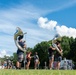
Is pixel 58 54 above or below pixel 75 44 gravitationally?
below

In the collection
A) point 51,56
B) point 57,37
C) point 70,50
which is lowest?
point 51,56

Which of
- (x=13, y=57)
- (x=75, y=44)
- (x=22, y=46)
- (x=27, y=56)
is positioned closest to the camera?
(x=22, y=46)

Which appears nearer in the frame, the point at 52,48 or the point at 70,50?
the point at 52,48

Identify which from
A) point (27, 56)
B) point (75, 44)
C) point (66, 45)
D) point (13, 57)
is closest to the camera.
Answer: point (27, 56)

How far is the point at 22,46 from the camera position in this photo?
51.0 feet

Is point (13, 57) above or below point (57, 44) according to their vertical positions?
above

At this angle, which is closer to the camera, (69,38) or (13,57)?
(69,38)

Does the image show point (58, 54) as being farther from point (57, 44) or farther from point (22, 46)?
point (22, 46)

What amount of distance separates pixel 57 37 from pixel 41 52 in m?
89.9

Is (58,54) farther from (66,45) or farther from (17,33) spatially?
(66,45)

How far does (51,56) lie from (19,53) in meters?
1.85

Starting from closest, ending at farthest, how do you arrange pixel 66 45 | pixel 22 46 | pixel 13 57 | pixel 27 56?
pixel 22 46
pixel 27 56
pixel 66 45
pixel 13 57

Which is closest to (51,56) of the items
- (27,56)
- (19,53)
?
(19,53)

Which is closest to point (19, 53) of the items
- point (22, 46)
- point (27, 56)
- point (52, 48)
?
point (22, 46)
